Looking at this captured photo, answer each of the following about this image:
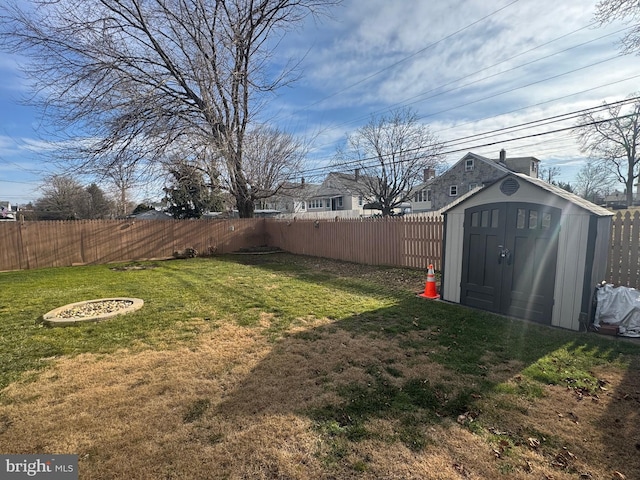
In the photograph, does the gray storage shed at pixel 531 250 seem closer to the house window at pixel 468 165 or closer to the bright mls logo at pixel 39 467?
the bright mls logo at pixel 39 467

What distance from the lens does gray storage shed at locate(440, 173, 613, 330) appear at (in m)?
4.04

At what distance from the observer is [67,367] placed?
3.20 meters

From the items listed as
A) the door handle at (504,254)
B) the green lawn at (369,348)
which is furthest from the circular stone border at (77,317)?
the door handle at (504,254)

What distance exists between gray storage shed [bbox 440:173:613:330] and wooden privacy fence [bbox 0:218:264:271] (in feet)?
38.7

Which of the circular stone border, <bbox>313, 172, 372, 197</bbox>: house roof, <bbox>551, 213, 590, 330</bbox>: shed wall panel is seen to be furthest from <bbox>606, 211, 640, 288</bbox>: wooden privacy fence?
<bbox>313, 172, 372, 197</bbox>: house roof

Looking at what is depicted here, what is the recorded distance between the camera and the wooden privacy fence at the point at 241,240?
8.04m

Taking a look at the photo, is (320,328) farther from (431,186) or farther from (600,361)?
(431,186)

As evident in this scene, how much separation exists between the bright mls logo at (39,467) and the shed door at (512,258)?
522cm

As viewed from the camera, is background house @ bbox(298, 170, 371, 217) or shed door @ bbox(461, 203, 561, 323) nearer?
shed door @ bbox(461, 203, 561, 323)

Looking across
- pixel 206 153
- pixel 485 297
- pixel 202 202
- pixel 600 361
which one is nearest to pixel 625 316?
pixel 600 361

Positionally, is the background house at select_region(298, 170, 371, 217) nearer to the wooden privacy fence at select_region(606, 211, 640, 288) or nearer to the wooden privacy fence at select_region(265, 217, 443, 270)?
the wooden privacy fence at select_region(265, 217, 443, 270)

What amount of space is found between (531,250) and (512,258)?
0.89 ft

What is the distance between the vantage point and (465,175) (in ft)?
97.2

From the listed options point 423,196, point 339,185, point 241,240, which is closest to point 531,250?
point 241,240
